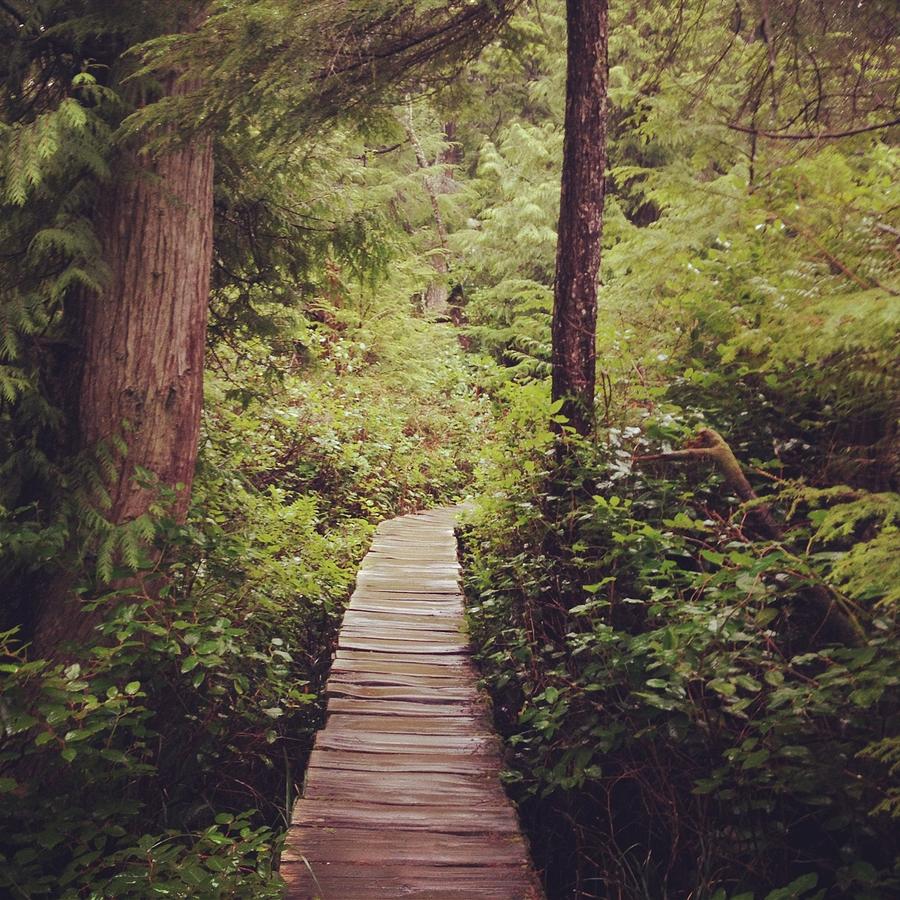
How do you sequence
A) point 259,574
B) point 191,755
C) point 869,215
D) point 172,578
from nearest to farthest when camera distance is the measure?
1. point 869,215
2. point 191,755
3. point 172,578
4. point 259,574

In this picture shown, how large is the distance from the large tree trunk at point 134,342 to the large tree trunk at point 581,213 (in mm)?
2722

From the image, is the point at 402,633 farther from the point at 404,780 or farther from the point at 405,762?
the point at 404,780

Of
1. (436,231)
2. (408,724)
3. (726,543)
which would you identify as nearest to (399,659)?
(408,724)

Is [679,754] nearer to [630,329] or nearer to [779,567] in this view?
[779,567]

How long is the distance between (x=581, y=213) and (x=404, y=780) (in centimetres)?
415

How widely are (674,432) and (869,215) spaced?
6.77 feet

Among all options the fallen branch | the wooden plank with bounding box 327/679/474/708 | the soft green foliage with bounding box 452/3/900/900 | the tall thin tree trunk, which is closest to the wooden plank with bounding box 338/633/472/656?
the soft green foliage with bounding box 452/3/900/900

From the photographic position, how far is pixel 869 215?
9.77ft

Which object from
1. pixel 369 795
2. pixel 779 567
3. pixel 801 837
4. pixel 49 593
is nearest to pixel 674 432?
pixel 779 567

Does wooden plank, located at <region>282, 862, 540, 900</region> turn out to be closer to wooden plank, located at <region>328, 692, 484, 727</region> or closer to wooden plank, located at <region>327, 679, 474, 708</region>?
wooden plank, located at <region>328, 692, 484, 727</region>

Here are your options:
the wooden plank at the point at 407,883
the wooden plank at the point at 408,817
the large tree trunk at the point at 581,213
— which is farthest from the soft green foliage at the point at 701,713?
the large tree trunk at the point at 581,213

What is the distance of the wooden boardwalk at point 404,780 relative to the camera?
352 cm

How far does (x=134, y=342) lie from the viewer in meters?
5.05

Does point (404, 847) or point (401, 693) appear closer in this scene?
point (404, 847)
